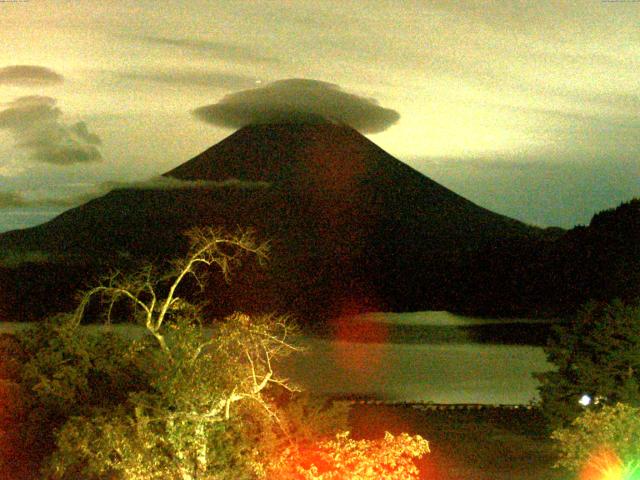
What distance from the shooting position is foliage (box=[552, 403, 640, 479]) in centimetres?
923

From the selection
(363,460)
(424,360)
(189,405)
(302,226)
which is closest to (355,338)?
(424,360)

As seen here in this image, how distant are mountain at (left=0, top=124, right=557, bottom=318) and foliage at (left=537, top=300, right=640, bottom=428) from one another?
29681 mm

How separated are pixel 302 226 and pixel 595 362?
5066 cm

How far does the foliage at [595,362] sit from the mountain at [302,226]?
97.4 ft

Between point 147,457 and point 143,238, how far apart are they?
51.8 metres

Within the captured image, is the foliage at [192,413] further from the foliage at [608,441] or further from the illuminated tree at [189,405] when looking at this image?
the foliage at [608,441]

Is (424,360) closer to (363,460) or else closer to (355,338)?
(355,338)

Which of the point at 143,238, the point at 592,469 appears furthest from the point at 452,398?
the point at 143,238

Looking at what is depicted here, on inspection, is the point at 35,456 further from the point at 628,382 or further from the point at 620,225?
the point at 620,225

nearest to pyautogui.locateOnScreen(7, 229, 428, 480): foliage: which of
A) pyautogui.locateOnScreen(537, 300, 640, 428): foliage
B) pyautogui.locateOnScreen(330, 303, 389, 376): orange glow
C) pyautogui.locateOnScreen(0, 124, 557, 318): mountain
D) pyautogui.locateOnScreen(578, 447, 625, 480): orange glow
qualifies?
pyautogui.locateOnScreen(578, 447, 625, 480): orange glow

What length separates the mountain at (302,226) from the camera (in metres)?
50.5

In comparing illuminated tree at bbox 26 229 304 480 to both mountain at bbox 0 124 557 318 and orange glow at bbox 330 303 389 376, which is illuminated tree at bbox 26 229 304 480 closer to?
orange glow at bbox 330 303 389 376

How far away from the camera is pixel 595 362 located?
13188 millimetres

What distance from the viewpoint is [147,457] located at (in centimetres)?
834
